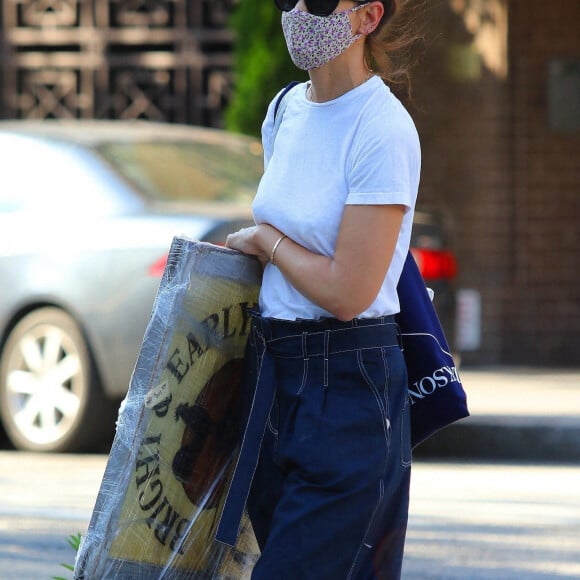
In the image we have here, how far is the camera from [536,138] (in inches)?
452

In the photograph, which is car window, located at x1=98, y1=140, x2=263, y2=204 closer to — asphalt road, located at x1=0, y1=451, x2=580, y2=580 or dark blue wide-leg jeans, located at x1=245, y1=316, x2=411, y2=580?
asphalt road, located at x1=0, y1=451, x2=580, y2=580

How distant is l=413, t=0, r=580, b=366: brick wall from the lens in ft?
37.0

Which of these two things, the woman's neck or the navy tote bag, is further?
the navy tote bag

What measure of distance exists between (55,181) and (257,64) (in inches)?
138

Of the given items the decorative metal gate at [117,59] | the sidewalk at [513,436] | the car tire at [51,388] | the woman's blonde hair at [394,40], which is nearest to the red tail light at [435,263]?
the sidewalk at [513,436]

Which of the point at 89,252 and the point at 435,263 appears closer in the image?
the point at 89,252

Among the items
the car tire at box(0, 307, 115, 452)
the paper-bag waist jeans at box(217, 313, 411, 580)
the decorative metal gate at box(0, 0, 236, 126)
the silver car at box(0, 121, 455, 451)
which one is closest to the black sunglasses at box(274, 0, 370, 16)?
the paper-bag waist jeans at box(217, 313, 411, 580)

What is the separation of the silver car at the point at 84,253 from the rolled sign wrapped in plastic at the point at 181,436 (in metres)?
4.33

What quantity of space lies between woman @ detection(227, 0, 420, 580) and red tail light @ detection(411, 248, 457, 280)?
5.07 metres

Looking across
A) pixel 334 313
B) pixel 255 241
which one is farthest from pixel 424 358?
pixel 255 241

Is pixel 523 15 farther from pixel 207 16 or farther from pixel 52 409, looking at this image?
pixel 52 409

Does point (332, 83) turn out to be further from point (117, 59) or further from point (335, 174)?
point (117, 59)

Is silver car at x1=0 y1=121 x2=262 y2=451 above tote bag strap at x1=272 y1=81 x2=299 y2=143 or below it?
below

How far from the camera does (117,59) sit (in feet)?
40.8
